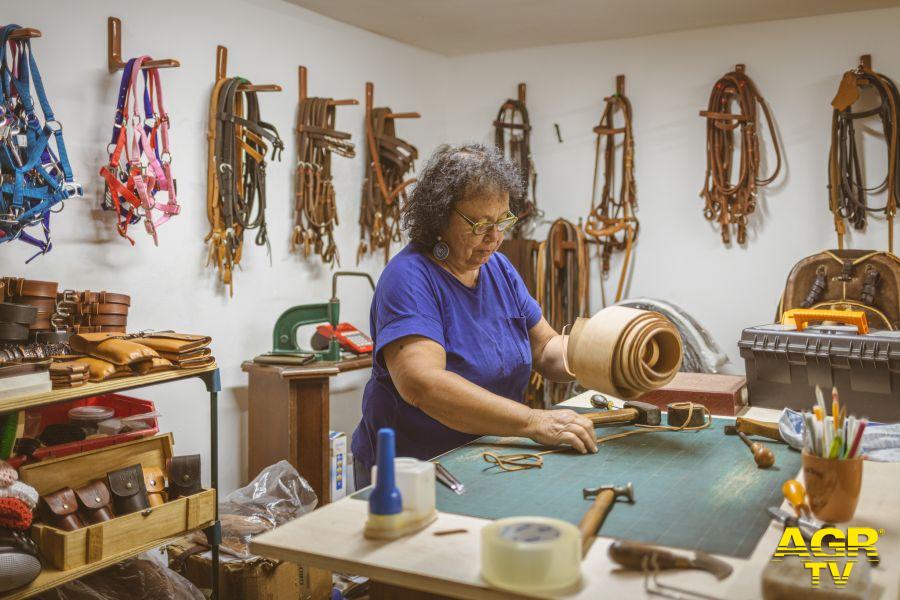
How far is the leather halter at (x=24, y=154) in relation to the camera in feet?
9.10

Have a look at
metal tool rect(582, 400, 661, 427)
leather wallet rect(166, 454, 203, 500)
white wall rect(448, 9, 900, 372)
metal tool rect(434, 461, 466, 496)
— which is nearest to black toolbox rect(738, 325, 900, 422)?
metal tool rect(582, 400, 661, 427)

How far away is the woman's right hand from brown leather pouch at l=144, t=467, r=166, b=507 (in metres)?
1.50

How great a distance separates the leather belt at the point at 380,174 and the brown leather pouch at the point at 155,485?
7.51ft

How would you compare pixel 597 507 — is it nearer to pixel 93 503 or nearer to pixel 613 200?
pixel 93 503

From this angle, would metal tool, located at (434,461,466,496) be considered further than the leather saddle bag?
No

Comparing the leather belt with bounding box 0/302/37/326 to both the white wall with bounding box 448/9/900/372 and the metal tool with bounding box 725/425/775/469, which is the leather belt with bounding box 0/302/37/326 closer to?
the metal tool with bounding box 725/425/775/469

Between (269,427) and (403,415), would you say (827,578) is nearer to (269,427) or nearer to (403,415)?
(403,415)

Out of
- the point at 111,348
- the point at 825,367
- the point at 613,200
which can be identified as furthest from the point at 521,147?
the point at 111,348

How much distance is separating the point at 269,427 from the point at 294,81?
6.32 feet

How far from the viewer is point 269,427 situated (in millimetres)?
3953

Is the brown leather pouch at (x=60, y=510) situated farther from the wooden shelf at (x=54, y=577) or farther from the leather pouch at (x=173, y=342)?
the leather pouch at (x=173, y=342)

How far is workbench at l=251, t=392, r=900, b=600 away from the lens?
1318 mm

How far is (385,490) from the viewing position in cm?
152

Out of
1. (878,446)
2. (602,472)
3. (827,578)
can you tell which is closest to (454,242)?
(602,472)
